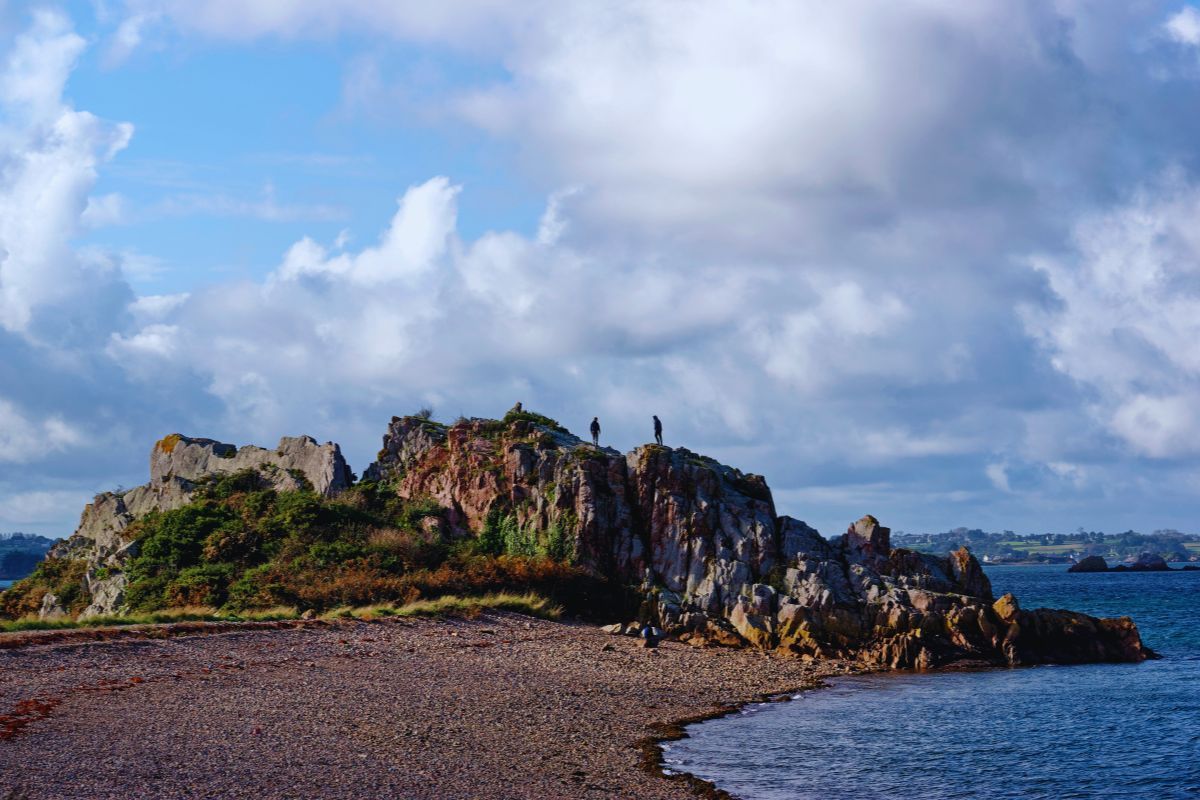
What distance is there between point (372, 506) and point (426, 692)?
28.0m

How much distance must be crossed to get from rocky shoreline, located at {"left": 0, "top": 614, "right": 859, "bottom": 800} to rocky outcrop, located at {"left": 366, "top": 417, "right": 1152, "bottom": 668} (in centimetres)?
336

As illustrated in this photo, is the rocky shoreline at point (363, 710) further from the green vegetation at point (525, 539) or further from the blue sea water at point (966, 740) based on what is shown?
the green vegetation at point (525, 539)

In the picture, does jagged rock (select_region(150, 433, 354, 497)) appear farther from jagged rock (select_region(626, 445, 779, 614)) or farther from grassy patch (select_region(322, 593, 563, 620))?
jagged rock (select_region(626, 445, 779, 614))

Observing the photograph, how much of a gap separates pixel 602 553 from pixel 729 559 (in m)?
6.31

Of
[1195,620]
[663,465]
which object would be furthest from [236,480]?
[1195,620]

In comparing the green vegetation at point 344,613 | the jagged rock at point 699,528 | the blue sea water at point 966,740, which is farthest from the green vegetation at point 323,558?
the blue sea water at point 966,740

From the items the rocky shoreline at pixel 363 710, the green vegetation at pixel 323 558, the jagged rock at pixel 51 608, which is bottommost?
the rocky shoreline at pixel 363 710

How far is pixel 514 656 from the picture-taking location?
1635 inches

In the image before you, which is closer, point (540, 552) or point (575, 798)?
point (575, 798)

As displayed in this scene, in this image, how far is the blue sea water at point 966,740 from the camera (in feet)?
89.6

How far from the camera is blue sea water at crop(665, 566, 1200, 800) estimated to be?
2731 centimetres

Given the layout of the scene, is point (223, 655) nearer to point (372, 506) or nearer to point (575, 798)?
point (575, 798)

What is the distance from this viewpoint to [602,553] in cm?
5541

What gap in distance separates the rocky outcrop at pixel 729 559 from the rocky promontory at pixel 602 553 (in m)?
0.09
